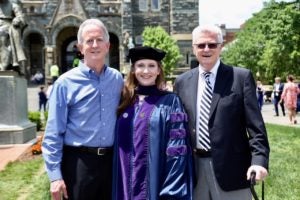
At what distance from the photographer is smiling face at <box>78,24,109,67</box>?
4109 mm

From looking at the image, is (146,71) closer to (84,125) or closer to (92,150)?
(84,125)

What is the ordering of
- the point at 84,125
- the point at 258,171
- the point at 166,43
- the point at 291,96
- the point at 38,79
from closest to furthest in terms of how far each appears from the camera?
the point at 258,171 < the point at 84,125 < the point at 291,96 < the point at 38,79 < the point at 166,43

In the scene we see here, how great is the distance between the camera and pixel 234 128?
163 inches

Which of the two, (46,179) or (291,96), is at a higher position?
(291,96)

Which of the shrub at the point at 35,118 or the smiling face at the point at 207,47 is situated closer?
the smiling face at the point at 207,47

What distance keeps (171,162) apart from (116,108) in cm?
69

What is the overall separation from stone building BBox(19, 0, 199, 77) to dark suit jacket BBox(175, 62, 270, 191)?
35.5m

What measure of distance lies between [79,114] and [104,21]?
126ft

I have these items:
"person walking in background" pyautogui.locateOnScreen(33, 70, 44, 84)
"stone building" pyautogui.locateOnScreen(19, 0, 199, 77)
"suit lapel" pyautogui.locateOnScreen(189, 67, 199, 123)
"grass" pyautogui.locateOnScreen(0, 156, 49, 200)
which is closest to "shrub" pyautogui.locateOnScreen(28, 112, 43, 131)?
"grass" pyautogui.locateOnScreen(0, 156, 49, 200)

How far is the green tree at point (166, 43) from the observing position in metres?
40.1

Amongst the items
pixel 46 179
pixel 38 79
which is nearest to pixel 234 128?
pixel 46 179

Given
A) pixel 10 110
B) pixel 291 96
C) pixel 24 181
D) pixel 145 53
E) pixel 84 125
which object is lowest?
pixel 24 181

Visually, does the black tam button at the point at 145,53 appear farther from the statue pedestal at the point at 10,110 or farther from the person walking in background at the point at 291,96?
the person walking in background at the point at 291,96

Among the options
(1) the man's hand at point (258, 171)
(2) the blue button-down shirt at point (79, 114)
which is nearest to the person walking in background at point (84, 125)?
(2) the blue button-down shirt at point (79, 114)
